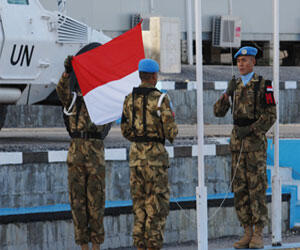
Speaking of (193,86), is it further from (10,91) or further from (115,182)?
(115,182)

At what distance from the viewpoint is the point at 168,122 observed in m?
6.60

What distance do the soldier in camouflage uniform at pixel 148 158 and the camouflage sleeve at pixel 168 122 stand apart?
0.04 ft

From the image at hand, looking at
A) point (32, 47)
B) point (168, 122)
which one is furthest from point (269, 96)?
point (32, 47)

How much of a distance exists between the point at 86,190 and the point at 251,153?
1.73m

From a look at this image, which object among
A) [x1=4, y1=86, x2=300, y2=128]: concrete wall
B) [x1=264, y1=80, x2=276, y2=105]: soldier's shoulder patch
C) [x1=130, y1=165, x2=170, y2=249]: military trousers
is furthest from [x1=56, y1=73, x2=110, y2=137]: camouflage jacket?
[x1=4, y1=86, x2=300, y2=128]: concrete wall

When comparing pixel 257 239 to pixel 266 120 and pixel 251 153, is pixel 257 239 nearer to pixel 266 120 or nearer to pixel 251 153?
pixel 251 153

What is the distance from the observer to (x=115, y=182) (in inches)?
353

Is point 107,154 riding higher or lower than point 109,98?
lower

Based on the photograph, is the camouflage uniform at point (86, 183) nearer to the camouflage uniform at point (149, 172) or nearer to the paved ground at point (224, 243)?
the camouflage uniform at point (149, 172)

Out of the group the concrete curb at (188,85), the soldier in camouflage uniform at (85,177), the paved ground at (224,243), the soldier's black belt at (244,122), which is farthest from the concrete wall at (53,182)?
the concrete curb at (188,85)

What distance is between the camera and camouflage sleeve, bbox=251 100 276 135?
763 centimetres

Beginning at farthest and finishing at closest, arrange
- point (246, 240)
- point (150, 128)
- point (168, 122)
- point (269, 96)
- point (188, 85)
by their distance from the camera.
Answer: point (188, 85)
point (246, 240)
point (269, 96)
point (150, 128)
point (168, 122)

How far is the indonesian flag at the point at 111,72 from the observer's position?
727 centimetres

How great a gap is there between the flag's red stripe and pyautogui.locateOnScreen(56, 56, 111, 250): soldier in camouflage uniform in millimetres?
201
